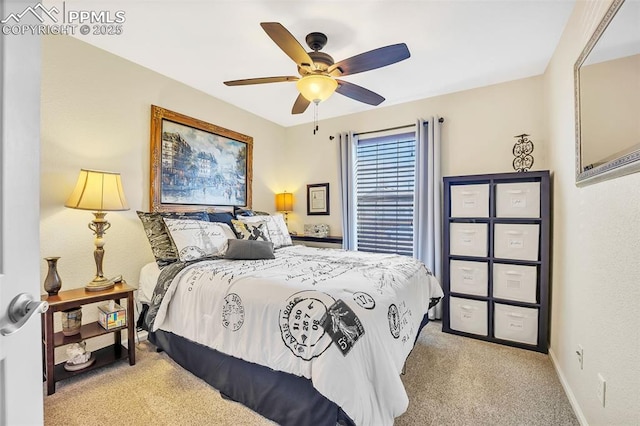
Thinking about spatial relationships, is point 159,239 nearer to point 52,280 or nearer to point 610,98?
point 52,280

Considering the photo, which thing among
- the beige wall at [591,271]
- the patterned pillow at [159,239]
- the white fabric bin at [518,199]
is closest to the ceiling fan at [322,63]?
the beige wall at [591,271]

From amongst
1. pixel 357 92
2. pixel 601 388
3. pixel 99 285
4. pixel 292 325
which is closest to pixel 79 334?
pixel 99 285

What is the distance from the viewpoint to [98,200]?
212 cm

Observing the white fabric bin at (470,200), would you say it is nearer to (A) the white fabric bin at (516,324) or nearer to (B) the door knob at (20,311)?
(A) the white fabric bin at (516,324)

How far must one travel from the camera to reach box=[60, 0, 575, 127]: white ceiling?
6.40 feet

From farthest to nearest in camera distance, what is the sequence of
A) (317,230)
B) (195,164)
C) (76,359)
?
(317,230) → (195,164) → (76,359)

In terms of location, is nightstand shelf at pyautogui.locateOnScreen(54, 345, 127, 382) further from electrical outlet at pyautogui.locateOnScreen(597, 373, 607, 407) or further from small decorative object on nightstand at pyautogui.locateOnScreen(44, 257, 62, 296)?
electrical outlet at pyautogui.locateOnScreen(597, 373, 607, 407)

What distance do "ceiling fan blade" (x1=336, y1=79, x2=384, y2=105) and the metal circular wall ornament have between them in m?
1.61

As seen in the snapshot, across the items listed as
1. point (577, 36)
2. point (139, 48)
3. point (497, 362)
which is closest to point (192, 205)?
point (139, 48)

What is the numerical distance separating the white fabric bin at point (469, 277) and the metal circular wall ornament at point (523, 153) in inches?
42.4

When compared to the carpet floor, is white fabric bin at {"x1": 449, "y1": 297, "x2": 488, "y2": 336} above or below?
above

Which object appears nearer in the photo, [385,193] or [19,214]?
[19,214]

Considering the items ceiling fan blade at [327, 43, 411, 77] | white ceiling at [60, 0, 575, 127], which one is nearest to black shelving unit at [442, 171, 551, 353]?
white ceiling at [60, 0, 575, 127]

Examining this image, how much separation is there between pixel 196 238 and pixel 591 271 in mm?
2778
